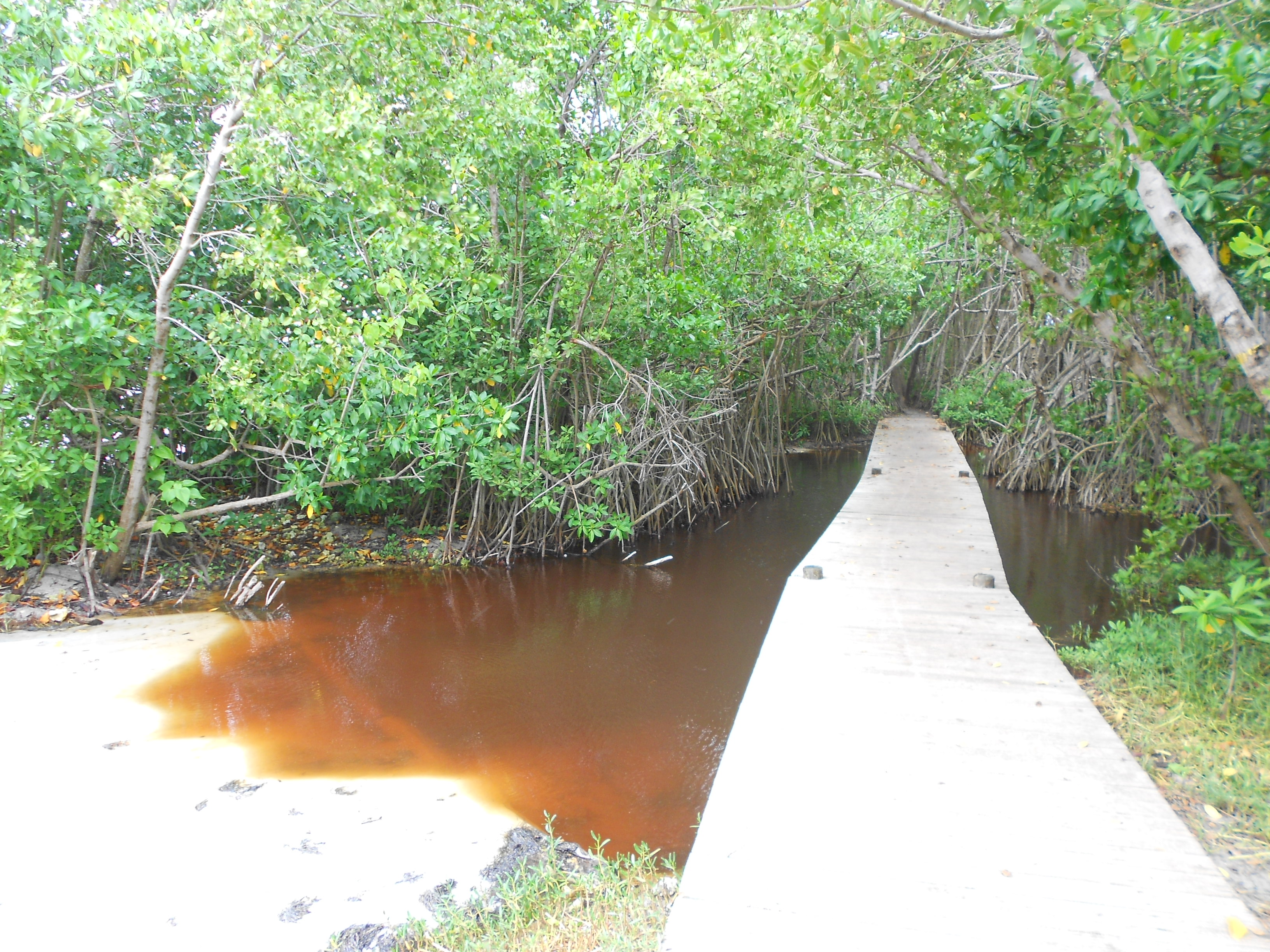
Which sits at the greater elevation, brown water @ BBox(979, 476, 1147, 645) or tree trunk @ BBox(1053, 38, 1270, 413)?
tree trunk @ BBox(1053, 38, 1270, 413)

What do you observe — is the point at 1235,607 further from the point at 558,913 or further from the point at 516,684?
the point at 516,684

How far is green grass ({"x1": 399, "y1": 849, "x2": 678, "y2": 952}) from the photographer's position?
2.12 meters

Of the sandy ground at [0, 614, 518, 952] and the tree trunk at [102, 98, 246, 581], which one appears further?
A: the tree trunk at [102, 98, 246, 581]

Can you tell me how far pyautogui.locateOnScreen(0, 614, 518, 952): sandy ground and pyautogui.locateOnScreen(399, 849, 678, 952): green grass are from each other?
0.55 feet

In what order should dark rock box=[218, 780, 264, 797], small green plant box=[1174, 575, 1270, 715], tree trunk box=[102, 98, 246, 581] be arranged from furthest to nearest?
tree trunk box=[102, 98, 246, 581]
dark rock box=[218, 780, 264, 797]
small green plant box=[1174, 575, 1270, 715]

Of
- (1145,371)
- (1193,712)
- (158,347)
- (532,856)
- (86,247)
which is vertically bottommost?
(532,856)

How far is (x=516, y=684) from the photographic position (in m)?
4.49

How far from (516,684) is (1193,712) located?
3.22m

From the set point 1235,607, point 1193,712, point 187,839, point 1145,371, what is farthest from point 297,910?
point 1145,371

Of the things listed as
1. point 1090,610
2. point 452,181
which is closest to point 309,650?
point 452,181

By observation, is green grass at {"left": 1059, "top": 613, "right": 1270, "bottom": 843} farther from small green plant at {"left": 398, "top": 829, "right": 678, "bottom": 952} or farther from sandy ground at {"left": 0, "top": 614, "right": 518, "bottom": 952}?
sandy ground at {"left": 0, "top": 614, "right": 518, "bottom": 952}

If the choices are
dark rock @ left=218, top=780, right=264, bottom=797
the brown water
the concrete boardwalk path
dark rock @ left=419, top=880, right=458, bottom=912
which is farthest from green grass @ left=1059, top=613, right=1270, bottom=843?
dark rock @ left=218, top=780, right=264, bottom=797

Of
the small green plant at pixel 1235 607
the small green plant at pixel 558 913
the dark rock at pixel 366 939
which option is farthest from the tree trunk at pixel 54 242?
the small green plant at pixel 1235 607

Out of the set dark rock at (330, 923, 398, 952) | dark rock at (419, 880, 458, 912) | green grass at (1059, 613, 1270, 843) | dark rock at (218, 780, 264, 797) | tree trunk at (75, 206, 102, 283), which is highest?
tree trunk at (75, 206, 102, 283)
